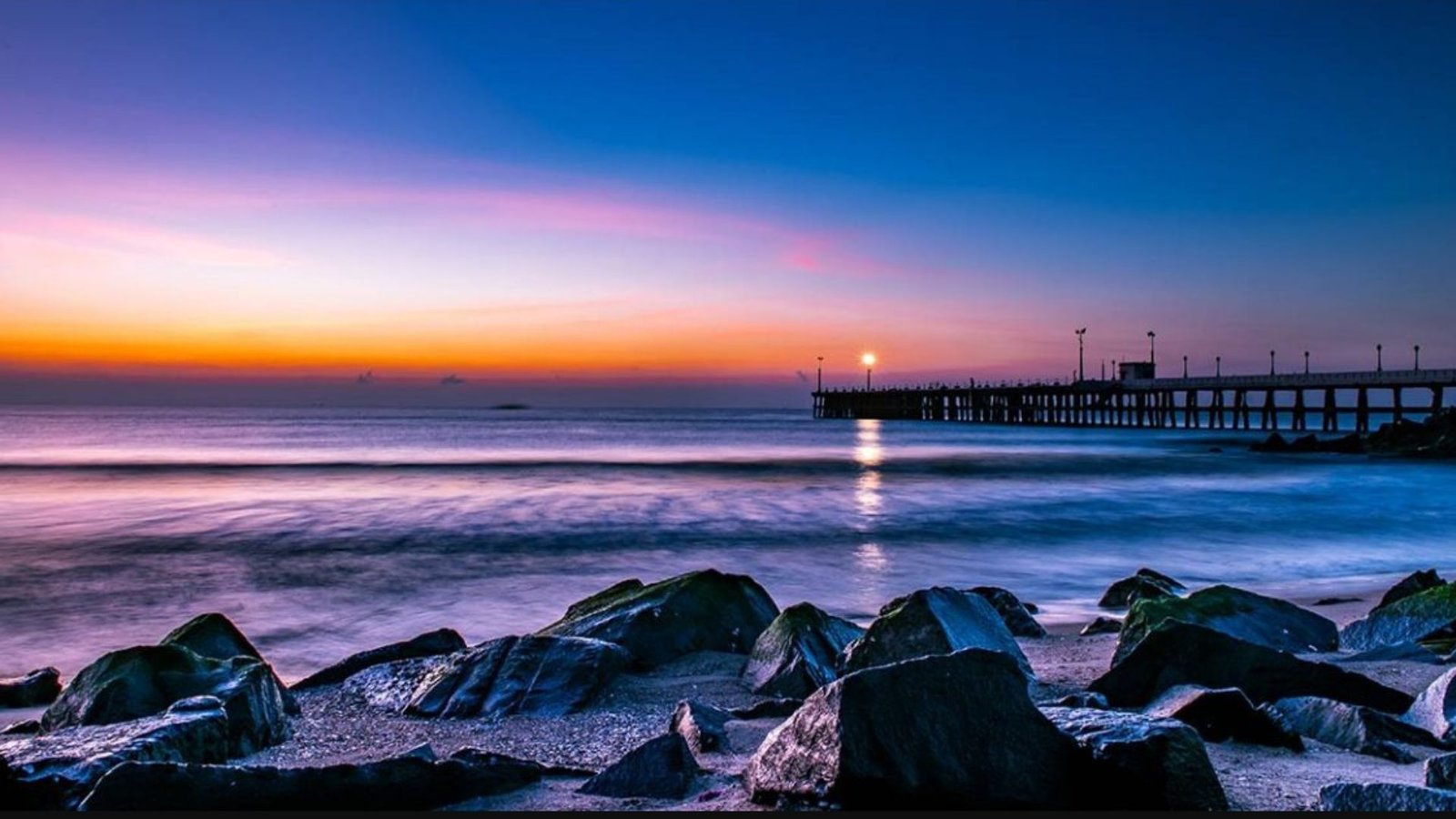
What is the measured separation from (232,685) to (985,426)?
84937 millimetres

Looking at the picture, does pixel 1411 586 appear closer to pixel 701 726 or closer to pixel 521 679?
pixel 701 726

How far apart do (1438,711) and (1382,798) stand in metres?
1.77

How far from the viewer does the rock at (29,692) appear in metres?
5.87

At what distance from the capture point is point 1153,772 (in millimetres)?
3033

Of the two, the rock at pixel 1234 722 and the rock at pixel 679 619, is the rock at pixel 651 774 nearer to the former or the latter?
the rock at pixel 1234 722

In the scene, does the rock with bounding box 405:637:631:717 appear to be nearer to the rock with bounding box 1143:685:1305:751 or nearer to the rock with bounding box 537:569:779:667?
the rock with bounding box 537:569:779:667

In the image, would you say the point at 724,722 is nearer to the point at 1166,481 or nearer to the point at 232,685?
the point at 232,685

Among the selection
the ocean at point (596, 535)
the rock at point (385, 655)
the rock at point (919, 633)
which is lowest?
the ocean at point (596, 535)

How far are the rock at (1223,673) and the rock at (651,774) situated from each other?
229 centimetres

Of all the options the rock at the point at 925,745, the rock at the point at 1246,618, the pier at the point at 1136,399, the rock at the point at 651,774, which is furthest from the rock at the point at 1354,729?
the pier at the point at 1136,399

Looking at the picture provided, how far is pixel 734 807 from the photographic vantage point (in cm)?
311

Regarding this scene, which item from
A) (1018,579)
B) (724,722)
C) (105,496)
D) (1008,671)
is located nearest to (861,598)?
(1018,579)

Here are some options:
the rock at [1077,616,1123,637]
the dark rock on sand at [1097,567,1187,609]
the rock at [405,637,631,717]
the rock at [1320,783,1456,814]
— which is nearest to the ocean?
the dark rock on sand at [1097,567,1187,609]

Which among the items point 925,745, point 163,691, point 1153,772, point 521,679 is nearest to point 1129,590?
point 521,679
